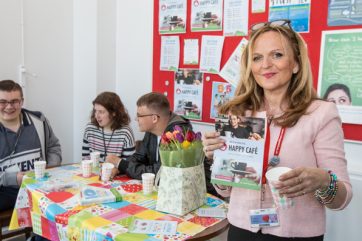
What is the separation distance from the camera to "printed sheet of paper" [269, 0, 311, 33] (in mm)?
2295

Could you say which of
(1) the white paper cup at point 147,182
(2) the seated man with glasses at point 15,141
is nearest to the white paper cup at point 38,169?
(2) the seated man with glasses at point 15,141

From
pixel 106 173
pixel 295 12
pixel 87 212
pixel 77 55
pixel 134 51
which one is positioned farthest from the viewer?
pixel 77 55

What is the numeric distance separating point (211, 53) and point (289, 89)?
1.67 m

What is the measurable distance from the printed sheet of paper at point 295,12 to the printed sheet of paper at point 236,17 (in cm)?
24

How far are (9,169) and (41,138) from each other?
386 millimetres

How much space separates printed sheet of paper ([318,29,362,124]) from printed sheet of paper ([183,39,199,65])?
3.37 feet

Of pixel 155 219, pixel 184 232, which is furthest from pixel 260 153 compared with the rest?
pixel 155 219

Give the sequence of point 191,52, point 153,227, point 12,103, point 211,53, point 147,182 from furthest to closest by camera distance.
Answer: point 191,52 < point 211,53 < point 12,103 < point 147,182 < point 153,227

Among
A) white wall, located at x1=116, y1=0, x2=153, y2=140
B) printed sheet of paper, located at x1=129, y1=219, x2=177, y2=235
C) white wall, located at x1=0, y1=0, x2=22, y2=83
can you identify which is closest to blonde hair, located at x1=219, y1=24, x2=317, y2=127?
printed sheet of paper, located at x1=129, y1=219, x2=177, y2=235

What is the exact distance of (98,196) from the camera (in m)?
1.71

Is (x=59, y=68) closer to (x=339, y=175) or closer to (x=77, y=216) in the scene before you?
(x=77, y=216)

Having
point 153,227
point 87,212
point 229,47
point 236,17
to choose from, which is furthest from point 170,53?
point 153,227

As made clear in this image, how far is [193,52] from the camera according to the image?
9.65 ft

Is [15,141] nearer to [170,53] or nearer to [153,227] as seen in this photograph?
[170,53]
